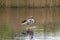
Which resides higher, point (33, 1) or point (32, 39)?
point (33, 1)

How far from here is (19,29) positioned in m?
2.17

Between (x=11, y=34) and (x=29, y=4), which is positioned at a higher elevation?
(x=29, y=4)

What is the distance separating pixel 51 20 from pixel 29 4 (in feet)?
1.30

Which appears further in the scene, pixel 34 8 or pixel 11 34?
pixel 34 8

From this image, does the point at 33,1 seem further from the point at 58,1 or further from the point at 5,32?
the point at 5,32

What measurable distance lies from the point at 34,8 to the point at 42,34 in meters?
0.44

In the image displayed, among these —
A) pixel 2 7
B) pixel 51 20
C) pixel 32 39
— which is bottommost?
pixel 32 39

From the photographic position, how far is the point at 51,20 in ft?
7.52

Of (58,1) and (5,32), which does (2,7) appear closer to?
(5,32)

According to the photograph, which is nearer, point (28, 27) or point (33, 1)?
point (28, 27)

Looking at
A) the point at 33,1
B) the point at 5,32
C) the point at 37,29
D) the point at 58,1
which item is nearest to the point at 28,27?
the point at 37,29

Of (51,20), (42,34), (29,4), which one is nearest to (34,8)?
(29,4)

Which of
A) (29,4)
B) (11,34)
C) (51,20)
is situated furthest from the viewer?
(29,4)

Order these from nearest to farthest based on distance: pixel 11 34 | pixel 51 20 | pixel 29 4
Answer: pixel 11 34, pixel 51 20, pixel 29 4
